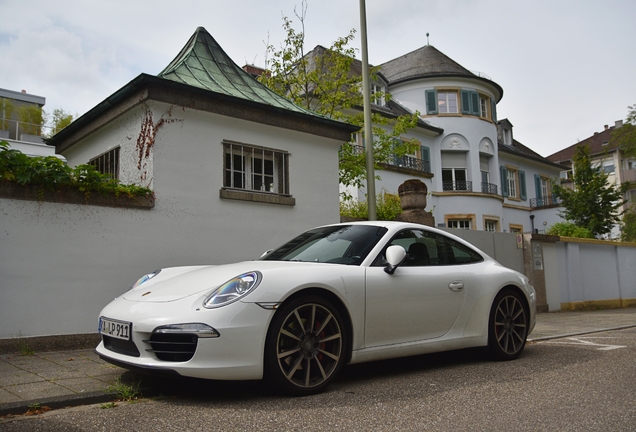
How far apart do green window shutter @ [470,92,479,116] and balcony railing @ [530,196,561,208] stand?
9.08m

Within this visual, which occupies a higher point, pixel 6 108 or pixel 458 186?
pixel 6 108

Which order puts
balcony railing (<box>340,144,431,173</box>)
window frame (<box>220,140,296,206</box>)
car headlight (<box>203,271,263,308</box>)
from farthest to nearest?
balcony railing (<box>340,144,431,173</box>)
window frame (<box>220,140,296,206</box>)
car headlight (<box>203,271,263,308</box>)

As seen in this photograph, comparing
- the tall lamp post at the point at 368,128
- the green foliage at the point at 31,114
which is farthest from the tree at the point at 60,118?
the tall lamp post at the point at 368,128

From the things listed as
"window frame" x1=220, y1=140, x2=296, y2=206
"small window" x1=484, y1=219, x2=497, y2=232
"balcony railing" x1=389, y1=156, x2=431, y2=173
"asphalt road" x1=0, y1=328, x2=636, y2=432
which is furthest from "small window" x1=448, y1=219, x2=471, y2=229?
"asphalt road" x1=0, y1=328, x2=636, y2=432

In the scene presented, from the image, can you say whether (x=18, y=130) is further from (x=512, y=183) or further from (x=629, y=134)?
(x=629, y=134)

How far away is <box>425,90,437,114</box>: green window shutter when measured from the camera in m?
30.8

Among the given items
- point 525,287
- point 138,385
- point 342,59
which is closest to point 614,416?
point 525,287

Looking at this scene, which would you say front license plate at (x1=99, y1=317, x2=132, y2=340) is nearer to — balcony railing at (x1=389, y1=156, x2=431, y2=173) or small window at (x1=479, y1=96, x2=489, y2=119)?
balcony railing at (x1=389, y1=156, x2=431, y2=173)

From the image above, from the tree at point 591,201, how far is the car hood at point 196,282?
101 ft

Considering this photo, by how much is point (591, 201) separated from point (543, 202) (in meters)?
5.80

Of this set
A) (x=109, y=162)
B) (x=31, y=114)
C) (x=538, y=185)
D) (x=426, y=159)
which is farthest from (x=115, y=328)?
(x=31, y=114)

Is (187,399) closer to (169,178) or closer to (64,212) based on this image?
(64,212)

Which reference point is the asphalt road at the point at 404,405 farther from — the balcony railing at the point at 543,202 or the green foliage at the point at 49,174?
the balcony railing at the point at 543,202

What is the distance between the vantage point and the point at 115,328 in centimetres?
452
